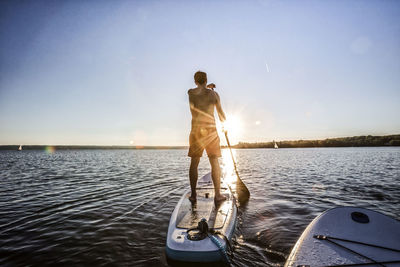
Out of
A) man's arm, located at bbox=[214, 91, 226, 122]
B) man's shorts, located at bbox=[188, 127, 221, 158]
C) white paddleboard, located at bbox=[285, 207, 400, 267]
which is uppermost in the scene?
man's arm, located at bbox=[214, 91, 226, 122]

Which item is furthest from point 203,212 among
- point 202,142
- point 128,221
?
point 128,221

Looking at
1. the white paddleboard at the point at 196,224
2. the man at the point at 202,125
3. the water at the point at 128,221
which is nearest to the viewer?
the white paddleboard at the point at 196,224

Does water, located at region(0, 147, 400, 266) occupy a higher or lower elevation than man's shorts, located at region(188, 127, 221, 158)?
lower

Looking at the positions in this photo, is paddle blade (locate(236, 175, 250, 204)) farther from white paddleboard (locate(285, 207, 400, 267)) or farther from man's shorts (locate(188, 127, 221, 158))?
white paddleboard (locate(285, 207, 400, 267))

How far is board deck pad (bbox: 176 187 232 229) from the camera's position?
3.64 m

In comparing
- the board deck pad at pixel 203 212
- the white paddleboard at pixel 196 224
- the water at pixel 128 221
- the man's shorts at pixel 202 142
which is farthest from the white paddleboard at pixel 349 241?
the man's shorts at pixel 202 142

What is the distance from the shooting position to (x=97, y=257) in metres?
3.51

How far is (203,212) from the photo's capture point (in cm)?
423

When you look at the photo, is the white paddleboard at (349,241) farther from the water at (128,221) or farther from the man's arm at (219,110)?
the man's arm at (219,110)

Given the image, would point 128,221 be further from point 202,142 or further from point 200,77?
point 200,77

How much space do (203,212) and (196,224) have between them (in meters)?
0.65

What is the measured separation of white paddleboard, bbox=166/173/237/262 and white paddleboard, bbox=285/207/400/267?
110cm

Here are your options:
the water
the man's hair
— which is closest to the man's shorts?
the man's hair

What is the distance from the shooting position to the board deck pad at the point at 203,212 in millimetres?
3643
